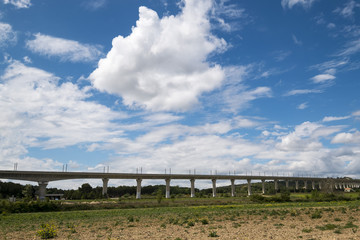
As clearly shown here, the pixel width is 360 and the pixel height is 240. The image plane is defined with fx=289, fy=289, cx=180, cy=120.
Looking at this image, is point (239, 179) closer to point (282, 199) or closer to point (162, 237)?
point (282, 199)

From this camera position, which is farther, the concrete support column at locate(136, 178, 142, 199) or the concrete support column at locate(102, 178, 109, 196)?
the concrete support column at locate(136, 178, 142, 199)

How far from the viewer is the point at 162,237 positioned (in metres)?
19.9

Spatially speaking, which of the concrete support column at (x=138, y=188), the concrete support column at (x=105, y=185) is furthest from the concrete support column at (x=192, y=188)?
the concrete support column at (x=105, y=185)

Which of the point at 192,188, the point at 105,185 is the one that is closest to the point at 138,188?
the point at 105,185

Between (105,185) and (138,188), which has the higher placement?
(105,185)

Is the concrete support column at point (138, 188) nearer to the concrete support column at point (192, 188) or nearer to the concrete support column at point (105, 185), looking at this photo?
the concrete support column at point (105, 185)

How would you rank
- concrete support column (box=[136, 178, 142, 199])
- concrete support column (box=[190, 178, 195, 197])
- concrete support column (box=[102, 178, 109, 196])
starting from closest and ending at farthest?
concrete support column (box=[102, 178, 109, 196]) < concrete support column (box=[136, 178, 142, 199]) < concrete support column (box=[190, 178, 195, 197])

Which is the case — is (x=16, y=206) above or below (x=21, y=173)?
below

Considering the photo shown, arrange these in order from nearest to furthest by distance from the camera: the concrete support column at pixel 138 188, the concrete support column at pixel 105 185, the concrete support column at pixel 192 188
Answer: the concrete support column at pixel 105 185
the concrete support column at pixel 138 188
the concrete support column at pixel 192 188

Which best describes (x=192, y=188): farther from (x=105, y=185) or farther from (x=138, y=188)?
(x=105, y=185)

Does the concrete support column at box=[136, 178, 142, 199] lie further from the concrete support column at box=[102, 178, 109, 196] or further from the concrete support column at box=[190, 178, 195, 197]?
the concrete support column at box=[190, 178, 195, 197]

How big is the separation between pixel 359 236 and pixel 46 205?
53334 mm

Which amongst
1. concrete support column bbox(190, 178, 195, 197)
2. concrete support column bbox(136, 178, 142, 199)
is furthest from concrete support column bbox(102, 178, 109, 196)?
concrete support column bbox(190, 178, 195, 197)

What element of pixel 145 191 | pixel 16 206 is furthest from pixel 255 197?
pixel 145 191
